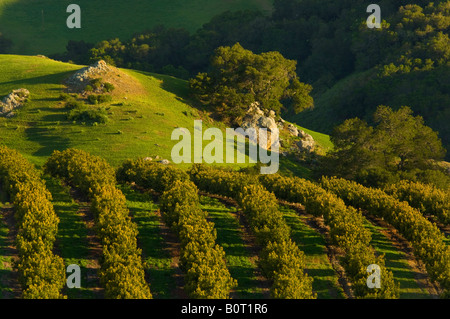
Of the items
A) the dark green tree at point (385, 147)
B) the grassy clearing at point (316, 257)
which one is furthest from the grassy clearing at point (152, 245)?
the dark green tree at point (385, 147)

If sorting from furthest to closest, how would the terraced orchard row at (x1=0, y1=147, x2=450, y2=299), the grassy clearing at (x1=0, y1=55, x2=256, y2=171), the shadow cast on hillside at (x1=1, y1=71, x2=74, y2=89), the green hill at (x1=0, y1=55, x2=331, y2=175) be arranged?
the shadow cast on hillside at (x1=1, y1=71, x2=74, y2=89) → the green hill at (x1=0, y1=55, x2=331, y2=175) → the grassy clearing at (x1=0, y1=55, x2=256, y2=171) → the terraced orchard row at (x1=0, y1=147, x2=450, y2=299)

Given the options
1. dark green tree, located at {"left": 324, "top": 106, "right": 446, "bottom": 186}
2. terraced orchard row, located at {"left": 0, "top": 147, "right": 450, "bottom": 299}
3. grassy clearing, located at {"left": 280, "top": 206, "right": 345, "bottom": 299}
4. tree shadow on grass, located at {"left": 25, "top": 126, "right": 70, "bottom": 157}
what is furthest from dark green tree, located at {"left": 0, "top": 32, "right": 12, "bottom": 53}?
grassy clearing, located at {"left": 280, "top": 206, "right": 345, "bottom": 299}

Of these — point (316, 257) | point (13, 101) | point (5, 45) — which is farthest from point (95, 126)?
point (5, 45)

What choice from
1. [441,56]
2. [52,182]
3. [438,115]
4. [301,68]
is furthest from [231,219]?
[301,68]

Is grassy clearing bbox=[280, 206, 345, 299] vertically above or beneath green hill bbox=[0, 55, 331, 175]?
beneath

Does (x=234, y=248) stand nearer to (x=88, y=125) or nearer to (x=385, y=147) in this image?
(x=88, y=125)

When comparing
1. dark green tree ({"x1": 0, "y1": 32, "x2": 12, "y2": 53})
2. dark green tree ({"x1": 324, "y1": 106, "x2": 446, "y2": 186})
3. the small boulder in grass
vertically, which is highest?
dark green tree ({"x1": 0, "y1": 32, "x2": 12, "y2": 53})

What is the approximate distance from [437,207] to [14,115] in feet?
209

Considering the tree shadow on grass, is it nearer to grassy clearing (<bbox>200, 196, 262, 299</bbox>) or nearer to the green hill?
the green hill

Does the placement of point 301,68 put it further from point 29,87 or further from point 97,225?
point 97,225

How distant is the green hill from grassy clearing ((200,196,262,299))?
15871mm

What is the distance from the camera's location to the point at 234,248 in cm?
4862

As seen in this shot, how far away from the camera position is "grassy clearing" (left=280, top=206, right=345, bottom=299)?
43.7 metres

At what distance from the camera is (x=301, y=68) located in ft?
600
